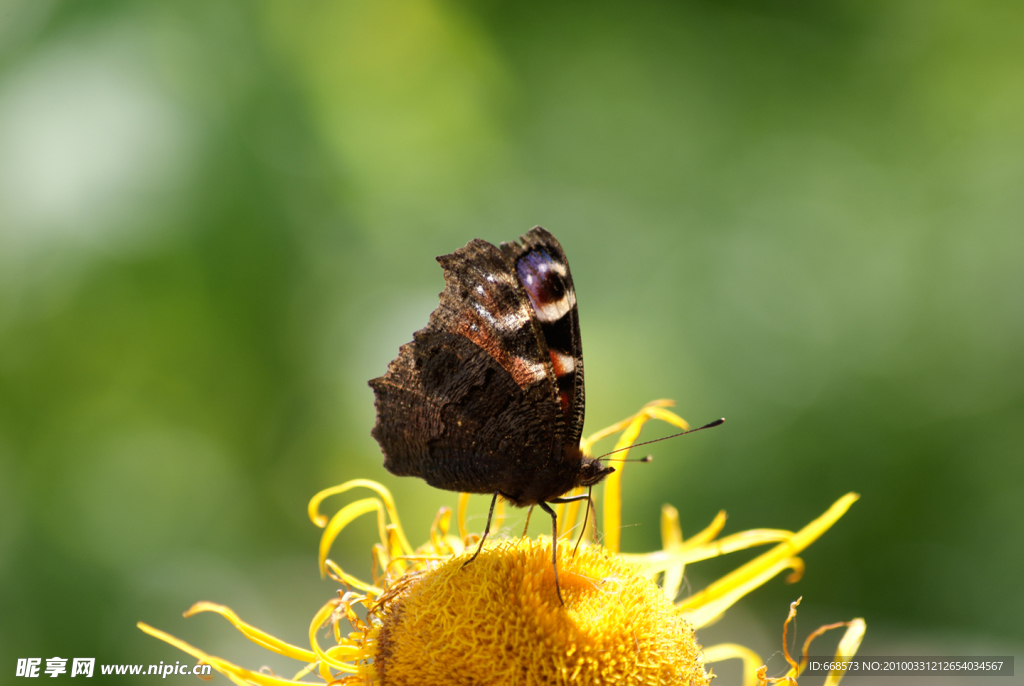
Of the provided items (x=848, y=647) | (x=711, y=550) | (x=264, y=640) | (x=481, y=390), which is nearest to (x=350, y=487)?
(x=264, y=640)

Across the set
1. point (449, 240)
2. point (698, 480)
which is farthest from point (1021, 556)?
point (449, 240)

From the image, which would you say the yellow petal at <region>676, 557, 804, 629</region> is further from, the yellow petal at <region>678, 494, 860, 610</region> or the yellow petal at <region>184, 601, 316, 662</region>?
the yellow petal at <region>184, 601, 316, 662</region>

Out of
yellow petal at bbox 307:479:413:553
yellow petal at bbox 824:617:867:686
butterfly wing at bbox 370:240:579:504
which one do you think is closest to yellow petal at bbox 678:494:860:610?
yellow petal at bbox 824:617:867:686

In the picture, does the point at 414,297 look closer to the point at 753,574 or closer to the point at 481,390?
the point at 481,390

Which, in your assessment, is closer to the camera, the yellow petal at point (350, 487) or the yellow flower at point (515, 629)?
the yellow flower at point (515, 629)

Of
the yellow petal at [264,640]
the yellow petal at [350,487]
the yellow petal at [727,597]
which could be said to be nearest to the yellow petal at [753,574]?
the yellow petal at [727,597]

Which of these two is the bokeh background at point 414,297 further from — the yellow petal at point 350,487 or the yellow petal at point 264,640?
the yellow petal at point 264,640
